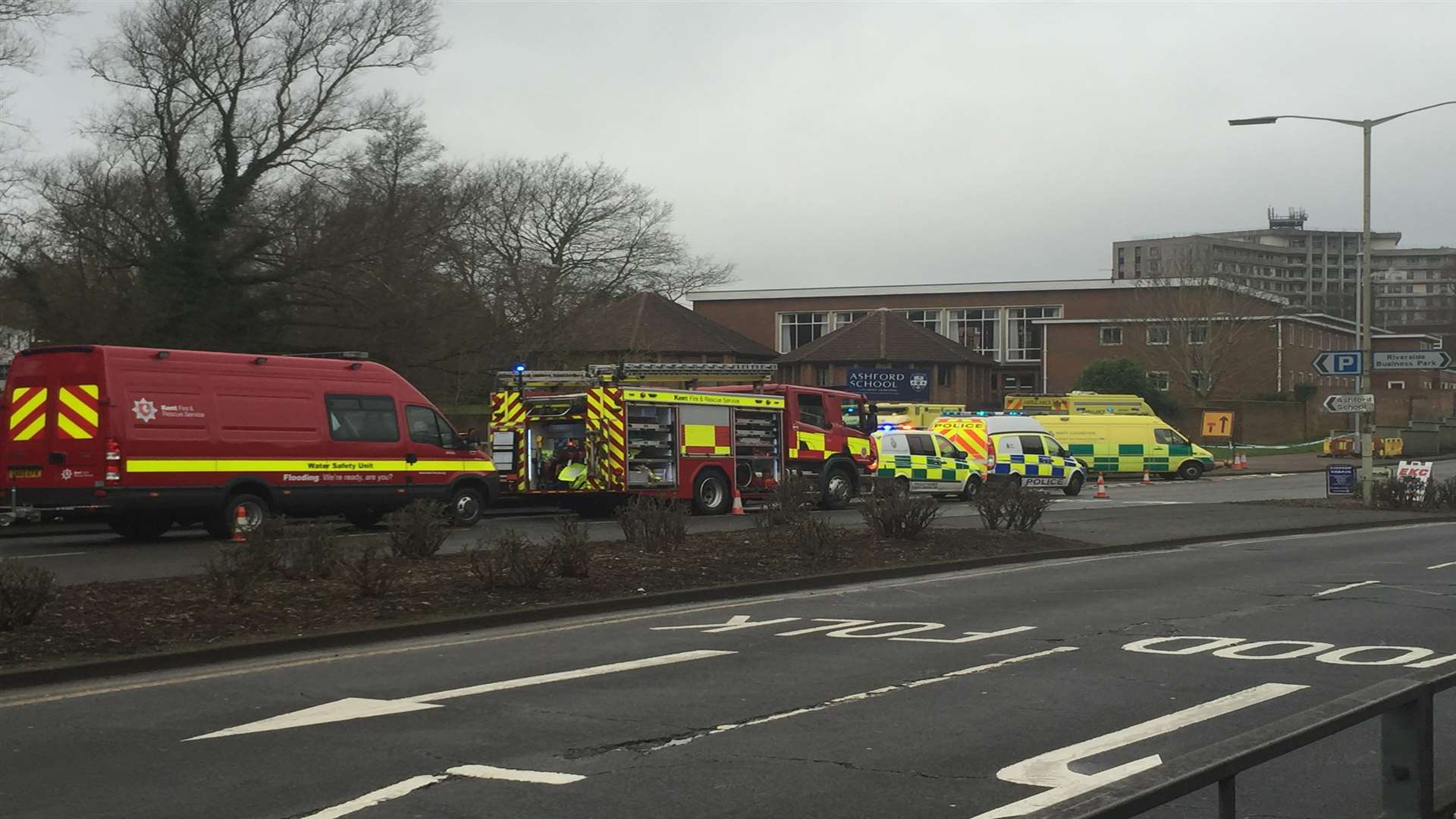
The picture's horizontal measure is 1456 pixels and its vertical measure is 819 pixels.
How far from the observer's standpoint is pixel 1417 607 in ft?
42.3

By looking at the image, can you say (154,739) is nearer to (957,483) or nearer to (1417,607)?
(1417,607)

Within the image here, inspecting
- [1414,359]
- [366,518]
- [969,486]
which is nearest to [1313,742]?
[366,518]

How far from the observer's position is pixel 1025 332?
91000 mm

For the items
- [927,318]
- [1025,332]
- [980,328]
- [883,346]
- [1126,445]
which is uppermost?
[927,318]

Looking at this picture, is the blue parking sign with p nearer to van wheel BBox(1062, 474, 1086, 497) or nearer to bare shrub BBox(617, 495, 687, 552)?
van wheel BBox(1062, 474, 1086, 497)

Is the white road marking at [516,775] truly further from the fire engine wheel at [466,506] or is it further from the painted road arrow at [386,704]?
the fire engine wheel at [466,506]

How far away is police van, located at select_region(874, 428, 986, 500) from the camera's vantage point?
32.5 m

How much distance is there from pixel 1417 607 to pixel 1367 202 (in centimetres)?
1648

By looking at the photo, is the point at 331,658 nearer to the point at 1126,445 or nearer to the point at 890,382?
the point at 1126,445

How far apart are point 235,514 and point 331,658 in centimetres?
1001

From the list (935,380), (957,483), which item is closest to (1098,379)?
(935,380)

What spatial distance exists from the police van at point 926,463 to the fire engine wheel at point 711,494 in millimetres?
6501

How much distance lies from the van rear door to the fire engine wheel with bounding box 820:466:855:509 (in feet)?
49.0

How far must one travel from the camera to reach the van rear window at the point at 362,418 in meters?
20.8
